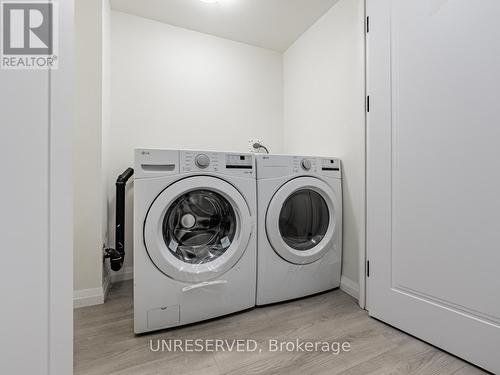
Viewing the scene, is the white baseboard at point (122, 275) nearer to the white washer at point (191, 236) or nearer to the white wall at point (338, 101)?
the white washer at point (191, 236)

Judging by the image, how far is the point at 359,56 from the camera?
4.36ft

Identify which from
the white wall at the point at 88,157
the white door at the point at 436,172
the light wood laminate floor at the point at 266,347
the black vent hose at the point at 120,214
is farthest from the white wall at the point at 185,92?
the white door at the point at 436,172

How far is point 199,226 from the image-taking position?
4.09ft

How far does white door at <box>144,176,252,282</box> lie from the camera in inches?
41.3

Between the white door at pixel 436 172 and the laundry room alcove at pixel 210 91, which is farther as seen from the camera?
the laundry room alcove at pixel 210 91

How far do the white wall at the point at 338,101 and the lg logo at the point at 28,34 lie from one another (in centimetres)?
137

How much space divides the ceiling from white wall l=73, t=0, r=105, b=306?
0.50m

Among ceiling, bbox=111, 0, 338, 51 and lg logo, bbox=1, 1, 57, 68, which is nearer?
lg logo, bbox=1, 1, 57, 68

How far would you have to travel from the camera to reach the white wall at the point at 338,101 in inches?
54.4

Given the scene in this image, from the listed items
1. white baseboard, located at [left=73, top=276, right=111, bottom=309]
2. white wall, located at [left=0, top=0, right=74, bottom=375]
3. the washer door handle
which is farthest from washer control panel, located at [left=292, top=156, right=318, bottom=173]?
white baseboard, located at [left=73, top=276, right=111, bottom=309]

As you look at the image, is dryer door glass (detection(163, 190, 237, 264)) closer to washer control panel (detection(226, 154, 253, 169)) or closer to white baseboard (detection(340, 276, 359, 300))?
washer control panel (detection(226, 154, 253, 169))

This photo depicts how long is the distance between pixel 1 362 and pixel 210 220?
880mm

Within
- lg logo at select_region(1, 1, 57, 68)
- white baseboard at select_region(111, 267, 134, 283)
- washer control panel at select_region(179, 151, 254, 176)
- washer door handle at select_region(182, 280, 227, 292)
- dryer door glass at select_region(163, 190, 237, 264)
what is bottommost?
white baseboard at select_region(111, 267, 134, 283)

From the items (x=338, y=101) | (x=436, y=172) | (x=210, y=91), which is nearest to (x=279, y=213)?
(x=436, y=172)
